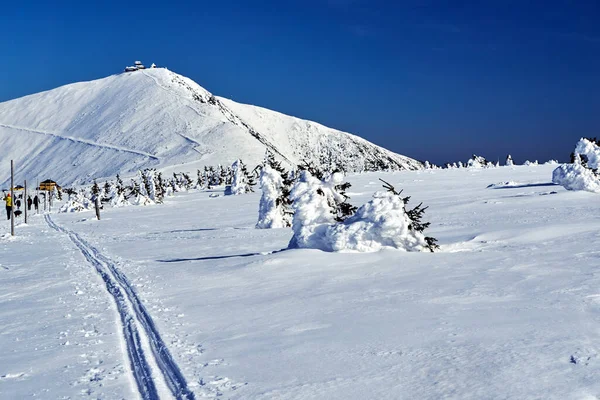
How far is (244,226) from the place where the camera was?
102 ft

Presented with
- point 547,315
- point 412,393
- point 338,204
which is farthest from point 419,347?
point 338,204

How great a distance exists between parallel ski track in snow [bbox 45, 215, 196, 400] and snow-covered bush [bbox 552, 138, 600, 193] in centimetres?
2465

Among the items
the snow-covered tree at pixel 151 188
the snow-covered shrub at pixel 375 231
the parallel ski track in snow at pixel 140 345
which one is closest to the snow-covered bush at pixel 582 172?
the snow-covered shrub at pixel 375 231

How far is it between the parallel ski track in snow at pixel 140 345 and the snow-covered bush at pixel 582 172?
2465cm

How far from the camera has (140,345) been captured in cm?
845

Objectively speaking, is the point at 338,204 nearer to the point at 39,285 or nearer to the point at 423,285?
the point at 423,285

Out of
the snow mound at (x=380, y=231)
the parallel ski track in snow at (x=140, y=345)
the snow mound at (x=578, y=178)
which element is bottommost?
the parallel ski track in snow at (x=140, y=345)

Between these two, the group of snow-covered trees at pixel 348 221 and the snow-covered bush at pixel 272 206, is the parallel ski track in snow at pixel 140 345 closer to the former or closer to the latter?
the group of snow-covered trees at pixel 348 221

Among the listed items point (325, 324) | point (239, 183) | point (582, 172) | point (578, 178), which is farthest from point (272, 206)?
point (239, 183)

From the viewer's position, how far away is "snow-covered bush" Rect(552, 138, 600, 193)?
3081 cm

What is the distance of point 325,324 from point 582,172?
26750 mm

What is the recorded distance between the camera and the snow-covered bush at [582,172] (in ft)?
101

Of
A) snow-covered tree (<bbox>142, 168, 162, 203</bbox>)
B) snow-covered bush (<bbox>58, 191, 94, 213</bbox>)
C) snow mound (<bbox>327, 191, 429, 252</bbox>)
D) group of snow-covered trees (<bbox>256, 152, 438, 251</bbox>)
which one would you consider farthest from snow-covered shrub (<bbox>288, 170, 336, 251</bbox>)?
snow-covered bush (<bbox>58, 191, 94, 213</bbox>)

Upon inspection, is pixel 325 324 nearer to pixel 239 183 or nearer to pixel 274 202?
pixel 274 202
